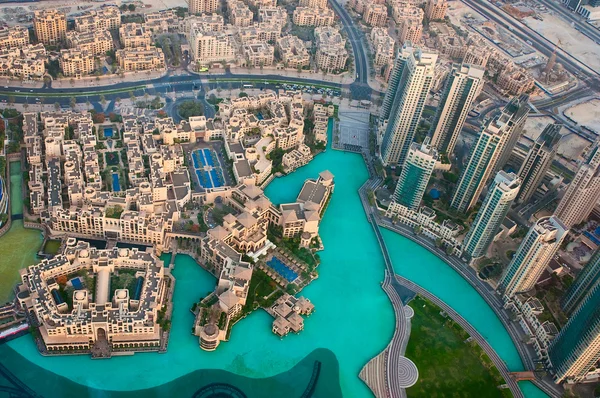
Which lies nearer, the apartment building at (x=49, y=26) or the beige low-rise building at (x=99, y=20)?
the apartment building at (x=49, y=26)

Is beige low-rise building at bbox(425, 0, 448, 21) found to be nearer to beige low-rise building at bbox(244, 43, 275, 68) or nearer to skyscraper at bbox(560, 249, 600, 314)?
beige low-rise building at bbox(244, 43, 275, 68)

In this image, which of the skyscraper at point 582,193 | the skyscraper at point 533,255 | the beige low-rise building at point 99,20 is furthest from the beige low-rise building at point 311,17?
the skyscraper at point 533,255

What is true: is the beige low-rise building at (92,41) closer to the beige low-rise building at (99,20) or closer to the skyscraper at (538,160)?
the beige low-rise building at (99,20)

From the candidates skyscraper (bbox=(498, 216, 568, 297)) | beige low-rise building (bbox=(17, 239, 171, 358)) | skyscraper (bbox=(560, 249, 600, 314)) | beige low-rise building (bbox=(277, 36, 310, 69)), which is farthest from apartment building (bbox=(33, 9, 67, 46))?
skyscraper (bbox=(560, 249, 600, 314))

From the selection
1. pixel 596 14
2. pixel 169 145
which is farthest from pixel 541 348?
pixel 596 14

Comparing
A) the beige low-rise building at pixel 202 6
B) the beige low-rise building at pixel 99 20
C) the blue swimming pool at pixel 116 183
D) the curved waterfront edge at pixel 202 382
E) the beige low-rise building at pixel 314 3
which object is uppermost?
the beige low-rise building at pixel 314 3

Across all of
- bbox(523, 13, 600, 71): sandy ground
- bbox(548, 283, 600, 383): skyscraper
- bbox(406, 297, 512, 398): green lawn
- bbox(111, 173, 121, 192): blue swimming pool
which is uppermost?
bbox(523, 13, 600, 71): sandy ground

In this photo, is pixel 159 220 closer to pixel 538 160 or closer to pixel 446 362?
pixel 446 362
